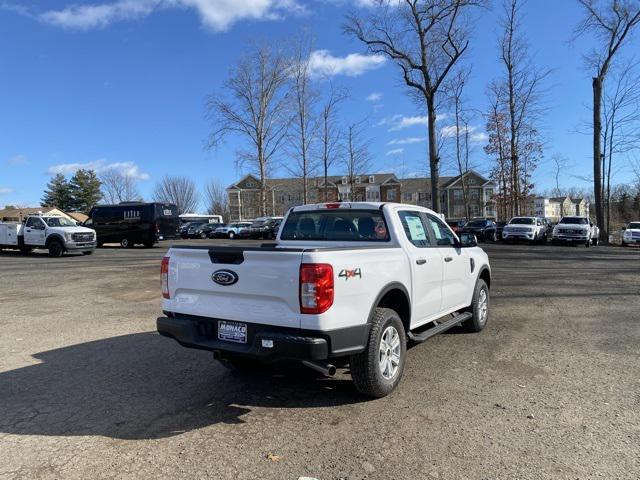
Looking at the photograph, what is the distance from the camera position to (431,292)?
5.22 meters

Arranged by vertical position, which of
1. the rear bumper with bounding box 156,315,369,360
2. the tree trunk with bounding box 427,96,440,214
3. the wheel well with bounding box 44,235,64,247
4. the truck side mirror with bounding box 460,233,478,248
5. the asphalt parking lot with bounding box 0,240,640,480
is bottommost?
the asphalt parking lot with bounding box 0,240,640,480

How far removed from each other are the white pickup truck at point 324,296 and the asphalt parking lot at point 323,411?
47 cm

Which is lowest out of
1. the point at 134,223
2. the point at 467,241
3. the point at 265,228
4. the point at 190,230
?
the point at 467,241

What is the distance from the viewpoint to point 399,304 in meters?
4.69

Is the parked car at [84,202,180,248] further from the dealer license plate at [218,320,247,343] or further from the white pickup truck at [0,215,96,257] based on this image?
the dealer license plate at [218,320,247,343]

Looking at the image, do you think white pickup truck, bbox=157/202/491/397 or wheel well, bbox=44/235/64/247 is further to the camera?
wheel well, bbox=44/235/64/247

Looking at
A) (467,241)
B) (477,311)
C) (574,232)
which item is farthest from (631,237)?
(467,241)

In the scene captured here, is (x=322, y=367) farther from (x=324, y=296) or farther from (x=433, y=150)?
(x=433, y=150)

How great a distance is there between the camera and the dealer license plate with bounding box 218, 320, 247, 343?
12.8 ft

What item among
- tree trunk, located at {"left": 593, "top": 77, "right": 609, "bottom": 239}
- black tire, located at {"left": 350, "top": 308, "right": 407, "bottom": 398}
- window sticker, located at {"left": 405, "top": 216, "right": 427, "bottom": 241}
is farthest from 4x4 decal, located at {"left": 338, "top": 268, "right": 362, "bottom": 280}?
tree trunk, located at {"left": 593, "top": 77, "right": 609, "bottom": 239}

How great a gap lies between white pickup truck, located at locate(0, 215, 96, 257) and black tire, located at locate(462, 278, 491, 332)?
20.1m

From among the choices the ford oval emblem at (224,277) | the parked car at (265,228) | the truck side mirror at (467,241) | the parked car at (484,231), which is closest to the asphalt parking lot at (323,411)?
the ford oval emblem at (224,277)

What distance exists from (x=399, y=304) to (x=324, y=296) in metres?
1.37

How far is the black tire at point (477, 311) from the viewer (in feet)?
21.5
